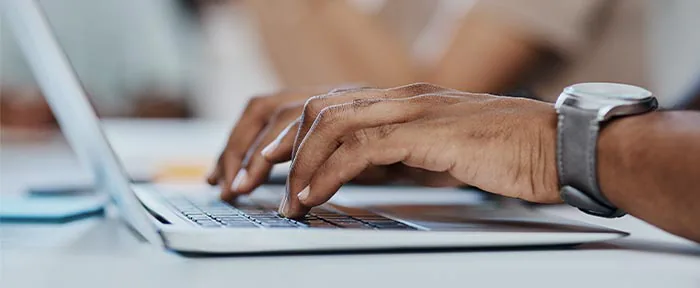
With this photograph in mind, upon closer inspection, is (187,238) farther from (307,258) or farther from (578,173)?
(578,173)

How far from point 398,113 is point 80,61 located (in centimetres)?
Answer: 386

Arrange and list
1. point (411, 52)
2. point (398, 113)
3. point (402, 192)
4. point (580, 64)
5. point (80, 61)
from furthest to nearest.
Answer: point (80, 61)
point (411, 52)
point (580, 64)
point (402, 192)
point (398, 113)

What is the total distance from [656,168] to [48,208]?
0.45 m

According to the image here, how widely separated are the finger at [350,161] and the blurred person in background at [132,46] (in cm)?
338

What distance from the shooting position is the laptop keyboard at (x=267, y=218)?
19.1 inches

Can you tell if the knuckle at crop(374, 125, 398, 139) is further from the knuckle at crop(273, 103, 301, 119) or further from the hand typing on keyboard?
the knuckle at crop(273, 103, 301, 119)

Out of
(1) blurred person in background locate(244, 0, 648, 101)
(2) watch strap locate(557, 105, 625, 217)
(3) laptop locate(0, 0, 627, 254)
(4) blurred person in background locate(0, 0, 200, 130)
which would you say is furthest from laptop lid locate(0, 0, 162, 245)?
(4) blurred person in background locate(0, 0, 200, 130)

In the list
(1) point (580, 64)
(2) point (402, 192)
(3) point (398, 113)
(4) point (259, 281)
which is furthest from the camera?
(1) point (580, 64)

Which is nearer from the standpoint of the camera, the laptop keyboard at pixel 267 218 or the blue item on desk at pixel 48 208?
the laptop keyboard at pixel 267 218

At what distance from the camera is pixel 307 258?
44cm

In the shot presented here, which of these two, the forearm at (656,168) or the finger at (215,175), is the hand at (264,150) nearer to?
the finger at (215,175)

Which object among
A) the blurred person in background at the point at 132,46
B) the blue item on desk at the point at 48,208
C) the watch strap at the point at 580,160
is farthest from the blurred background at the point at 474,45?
the blurred person in background at the point at 132,46

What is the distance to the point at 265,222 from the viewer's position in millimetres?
499

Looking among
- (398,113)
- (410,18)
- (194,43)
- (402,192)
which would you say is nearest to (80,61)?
(194,43)
